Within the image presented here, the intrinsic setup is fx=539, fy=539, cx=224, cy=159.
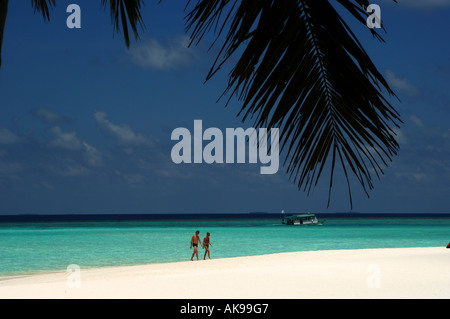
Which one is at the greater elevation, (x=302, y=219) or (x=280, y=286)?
(x=280, y=286)

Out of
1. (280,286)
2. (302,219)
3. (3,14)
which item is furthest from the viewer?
(302,219)

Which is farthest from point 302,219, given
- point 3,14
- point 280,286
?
point 3,14

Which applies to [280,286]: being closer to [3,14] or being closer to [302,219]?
[3,14]

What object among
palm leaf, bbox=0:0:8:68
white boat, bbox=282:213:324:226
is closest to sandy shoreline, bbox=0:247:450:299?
palm leaf, bbox=0:0:8:68

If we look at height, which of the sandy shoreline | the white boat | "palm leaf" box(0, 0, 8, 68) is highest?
"palm leaf" box(0, 0, 8, 68)

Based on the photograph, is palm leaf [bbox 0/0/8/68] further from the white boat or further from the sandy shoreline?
the white boat

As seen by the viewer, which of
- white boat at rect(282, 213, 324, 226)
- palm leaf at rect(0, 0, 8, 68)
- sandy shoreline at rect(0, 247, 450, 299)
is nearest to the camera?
palm leaf at rect(0, 0, 8, 68)

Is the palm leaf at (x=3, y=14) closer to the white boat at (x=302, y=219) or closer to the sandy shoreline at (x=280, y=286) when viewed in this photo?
the sandy shoreline at (x=280, y=286)

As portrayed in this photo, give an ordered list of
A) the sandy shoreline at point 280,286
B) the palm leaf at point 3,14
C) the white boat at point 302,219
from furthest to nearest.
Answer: the white boat at point 302,219, the sandy shoreline at point 280,286, the palm leaf at point 3,14

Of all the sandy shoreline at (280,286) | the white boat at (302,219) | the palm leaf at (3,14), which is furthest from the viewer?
the white boat at (302,219)

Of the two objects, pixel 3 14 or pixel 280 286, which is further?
pixel 280 286

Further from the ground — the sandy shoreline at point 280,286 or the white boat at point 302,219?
the sandy shoreline at point 280,286

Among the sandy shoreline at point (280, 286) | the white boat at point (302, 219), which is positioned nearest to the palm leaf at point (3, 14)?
the sandy shoreline at point (280, 286)
